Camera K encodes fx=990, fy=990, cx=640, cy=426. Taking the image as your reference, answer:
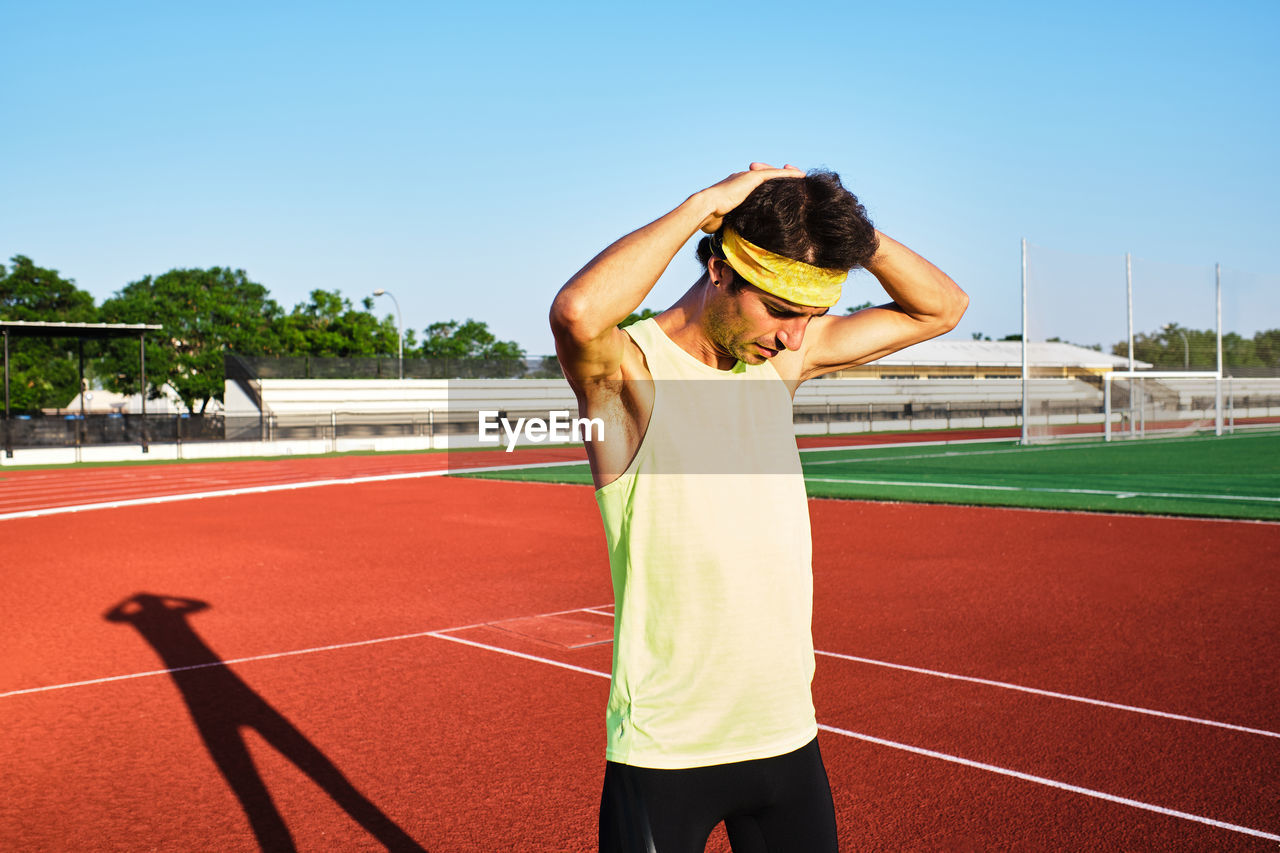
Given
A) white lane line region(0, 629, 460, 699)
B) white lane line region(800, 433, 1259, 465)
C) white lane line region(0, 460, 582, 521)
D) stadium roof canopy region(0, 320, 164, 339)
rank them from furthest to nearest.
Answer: stadium roof canopy region(0, 320, 164, 339)
white lane line region(800, 433, 1259, 465)
white lane line region(0, 460, 582, 521)
white lane line region(0, 629, 460, 699)

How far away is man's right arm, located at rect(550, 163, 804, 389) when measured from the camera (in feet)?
5.43

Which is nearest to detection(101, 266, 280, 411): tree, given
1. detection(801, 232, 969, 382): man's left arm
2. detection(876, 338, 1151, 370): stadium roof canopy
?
detection(876, 338, 1151, 370): stadium roof canopy

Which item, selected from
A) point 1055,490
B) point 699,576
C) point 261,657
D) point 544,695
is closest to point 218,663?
point 261,657

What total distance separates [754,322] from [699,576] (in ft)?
1.53

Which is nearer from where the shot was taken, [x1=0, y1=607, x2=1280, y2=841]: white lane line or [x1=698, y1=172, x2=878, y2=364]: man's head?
[x1=698, y1=172, x2=878, y2=364]: man's head

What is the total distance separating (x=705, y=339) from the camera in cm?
186

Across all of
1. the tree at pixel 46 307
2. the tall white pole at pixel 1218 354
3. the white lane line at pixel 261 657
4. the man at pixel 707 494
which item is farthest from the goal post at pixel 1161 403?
the tree at pixel 46 307

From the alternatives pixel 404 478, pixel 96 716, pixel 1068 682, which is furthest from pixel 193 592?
pixel 404 478

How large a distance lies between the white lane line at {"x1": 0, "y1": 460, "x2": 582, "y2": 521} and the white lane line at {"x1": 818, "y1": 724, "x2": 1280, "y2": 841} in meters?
15.9

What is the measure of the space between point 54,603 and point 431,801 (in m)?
6.77

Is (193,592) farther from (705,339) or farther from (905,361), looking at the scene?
(905,361)

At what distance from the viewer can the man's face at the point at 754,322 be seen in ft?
5.78

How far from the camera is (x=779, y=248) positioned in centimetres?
170

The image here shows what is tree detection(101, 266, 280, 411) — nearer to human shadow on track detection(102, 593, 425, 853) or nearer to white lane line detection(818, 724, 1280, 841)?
human shadow on track detection(102, 593, 425, 853)
